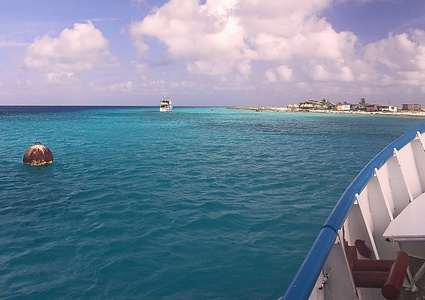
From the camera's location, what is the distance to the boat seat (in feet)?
10.9

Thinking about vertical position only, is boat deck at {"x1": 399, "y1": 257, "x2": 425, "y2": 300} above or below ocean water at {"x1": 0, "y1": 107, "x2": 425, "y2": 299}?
above

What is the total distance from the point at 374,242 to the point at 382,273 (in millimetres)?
1531

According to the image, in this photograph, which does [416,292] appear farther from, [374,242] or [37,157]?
[37,157]

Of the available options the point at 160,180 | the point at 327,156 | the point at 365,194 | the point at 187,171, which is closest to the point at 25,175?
the point at 160,180

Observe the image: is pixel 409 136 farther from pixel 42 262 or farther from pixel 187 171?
pixel 187 171

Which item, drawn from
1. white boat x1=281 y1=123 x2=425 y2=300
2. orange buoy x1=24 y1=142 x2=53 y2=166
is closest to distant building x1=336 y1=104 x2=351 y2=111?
orange buoy x1=24 y1=142 x2=53 y2=166

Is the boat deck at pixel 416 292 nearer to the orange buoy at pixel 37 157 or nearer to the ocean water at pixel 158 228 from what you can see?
the ocean water at pixel 158 228

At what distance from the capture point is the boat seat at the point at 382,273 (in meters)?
3.33

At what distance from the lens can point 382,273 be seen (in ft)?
12.5

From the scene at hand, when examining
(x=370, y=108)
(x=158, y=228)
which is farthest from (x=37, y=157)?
(x=370, y=108)

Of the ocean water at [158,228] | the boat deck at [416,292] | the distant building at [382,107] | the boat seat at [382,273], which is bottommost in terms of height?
the ocean water at [158,228]

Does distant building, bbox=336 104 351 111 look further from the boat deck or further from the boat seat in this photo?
the boat seat

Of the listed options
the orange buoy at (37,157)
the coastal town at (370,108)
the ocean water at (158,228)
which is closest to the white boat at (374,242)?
the ocean water at (158,228)

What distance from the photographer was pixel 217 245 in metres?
9.06
